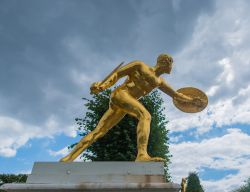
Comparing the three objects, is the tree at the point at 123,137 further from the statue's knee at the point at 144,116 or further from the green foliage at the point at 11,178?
the statue's knee at the point at 144,116

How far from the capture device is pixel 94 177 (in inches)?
273

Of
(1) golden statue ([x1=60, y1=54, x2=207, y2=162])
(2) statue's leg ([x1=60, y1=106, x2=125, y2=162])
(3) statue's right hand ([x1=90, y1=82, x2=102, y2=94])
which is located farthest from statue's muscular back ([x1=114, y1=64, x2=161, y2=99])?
(3) statue's right hand ([x1=90, y1=82, x2=102, y2=94])

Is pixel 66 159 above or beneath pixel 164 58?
beneath

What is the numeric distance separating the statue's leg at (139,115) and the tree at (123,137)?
1210 centimetres

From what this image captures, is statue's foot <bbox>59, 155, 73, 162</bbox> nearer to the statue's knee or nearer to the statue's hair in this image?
the statue's knee

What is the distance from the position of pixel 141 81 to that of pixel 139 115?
844mm

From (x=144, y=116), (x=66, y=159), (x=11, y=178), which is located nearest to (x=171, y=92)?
(x=144, y=116)

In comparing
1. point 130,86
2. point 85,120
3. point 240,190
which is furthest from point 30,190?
point 240,190

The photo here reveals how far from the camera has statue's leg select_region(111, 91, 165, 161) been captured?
7.51m

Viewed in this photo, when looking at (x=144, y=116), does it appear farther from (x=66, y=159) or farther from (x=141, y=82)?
(x=66, y=159)

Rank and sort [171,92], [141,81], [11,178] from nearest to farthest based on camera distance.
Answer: [141,81] → [171,92] → [11,178]

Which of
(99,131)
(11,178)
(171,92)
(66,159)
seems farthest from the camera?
(11,178)

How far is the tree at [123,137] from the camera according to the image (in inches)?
799

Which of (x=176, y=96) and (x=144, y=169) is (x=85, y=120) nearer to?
(x=176, y=96)
